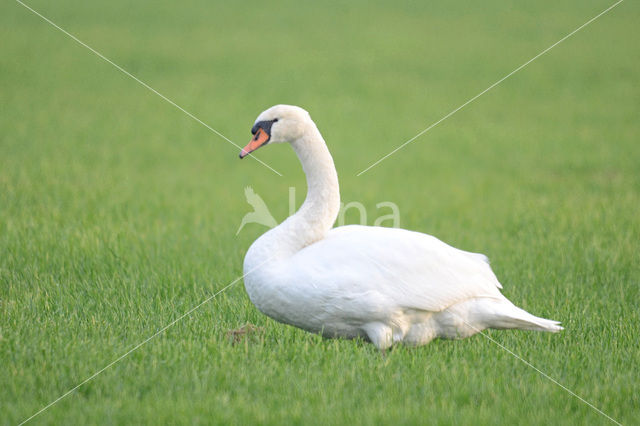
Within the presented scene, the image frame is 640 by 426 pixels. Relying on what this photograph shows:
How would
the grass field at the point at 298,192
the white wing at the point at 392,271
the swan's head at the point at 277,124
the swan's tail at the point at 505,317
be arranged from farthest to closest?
the swan's head at the point at 277,124, the swan's tail at the point at 505,317, the white wing at the point at 392,271, the grass field at the point at 298,192

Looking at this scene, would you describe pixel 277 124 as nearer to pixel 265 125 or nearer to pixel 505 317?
pixel 265 125

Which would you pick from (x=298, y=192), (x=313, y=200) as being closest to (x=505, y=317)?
(x=313, y=200)

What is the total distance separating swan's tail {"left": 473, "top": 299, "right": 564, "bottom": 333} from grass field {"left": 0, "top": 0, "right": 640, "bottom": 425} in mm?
220

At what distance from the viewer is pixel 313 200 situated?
6.12 m

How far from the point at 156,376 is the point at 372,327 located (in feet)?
4.88

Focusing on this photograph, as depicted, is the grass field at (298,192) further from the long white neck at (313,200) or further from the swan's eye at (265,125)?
the swan's eye at (265,125)

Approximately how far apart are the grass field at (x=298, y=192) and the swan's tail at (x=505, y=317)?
0.72ft

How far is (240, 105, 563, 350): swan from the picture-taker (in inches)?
217

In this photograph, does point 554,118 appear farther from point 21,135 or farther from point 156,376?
point 156,376

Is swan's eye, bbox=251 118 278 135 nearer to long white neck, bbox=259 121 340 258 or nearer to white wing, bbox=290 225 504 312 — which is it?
long white neck, bbox=259 121 340 258

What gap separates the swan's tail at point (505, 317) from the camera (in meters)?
5.64

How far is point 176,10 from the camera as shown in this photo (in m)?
34.7

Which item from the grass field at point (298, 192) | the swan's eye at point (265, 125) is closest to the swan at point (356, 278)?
the swan's eye at point (265, 125)

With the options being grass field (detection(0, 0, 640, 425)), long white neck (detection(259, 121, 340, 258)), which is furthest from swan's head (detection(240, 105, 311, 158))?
grass field (detection(0, 0, 640, 425))
